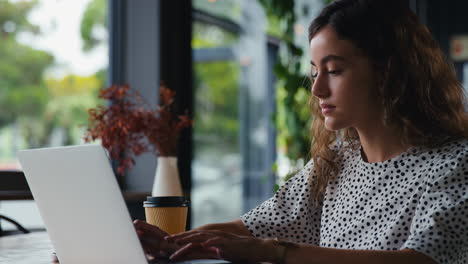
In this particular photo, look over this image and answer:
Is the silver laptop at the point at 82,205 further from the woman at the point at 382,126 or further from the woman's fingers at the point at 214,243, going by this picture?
the woman at the point at 382,126

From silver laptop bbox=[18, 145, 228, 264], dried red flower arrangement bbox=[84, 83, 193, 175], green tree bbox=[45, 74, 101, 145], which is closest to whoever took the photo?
silver laptop bbox=[18, 145, 228, 264]

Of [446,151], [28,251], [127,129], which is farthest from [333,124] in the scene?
[127,129]

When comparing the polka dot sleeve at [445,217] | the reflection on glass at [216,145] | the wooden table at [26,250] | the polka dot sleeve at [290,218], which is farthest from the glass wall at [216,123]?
the polka dot sleeve at [445,217]

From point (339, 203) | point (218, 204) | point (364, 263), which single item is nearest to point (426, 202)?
point (364, 263)

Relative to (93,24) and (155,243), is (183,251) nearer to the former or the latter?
(155,243)

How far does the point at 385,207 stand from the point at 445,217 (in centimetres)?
23

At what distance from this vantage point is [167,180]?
8.29 feet

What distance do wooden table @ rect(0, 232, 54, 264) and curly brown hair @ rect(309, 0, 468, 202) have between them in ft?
2.92

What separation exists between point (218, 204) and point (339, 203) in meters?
4.15

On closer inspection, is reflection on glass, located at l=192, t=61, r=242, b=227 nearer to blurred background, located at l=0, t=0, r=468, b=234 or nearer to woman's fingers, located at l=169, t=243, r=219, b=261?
blurred background, located at l=0, t=0, r=468, b=234

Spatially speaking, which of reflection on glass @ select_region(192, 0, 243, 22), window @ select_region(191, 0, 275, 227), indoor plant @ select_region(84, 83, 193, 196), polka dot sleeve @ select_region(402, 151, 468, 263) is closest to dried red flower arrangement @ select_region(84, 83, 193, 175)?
indoor plant @ select_region(84, 83, 193, 196)

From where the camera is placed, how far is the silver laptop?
1090 mm

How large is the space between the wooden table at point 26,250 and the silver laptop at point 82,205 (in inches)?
7.7

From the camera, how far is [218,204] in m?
5.79
